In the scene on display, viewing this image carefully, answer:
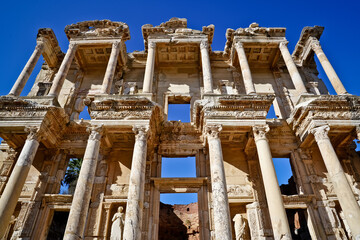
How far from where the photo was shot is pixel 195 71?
16109mm

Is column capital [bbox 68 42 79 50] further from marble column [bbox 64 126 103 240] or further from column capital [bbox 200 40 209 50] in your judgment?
column capital [bbox 200 40 209 50]

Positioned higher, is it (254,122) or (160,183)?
(254,122)

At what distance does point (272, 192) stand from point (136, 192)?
16.6 feet

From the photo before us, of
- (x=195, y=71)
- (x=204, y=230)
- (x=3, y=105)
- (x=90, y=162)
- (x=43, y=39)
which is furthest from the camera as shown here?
(x=195, y=71)

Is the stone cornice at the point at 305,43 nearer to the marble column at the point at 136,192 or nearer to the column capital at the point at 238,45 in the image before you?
the column capital at the point at 238,45

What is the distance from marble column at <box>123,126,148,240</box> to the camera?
7.98 meters

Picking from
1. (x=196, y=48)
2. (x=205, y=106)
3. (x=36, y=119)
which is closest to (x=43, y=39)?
(x=36, y=119)

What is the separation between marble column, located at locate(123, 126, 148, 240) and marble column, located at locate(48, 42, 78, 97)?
5.10 meters

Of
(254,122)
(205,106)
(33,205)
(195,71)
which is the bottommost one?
(33,205)

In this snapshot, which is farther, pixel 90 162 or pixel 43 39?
pixel 43 39

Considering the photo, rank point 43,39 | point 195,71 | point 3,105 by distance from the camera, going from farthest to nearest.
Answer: point 195,71 → point 43,39 → point 3,105

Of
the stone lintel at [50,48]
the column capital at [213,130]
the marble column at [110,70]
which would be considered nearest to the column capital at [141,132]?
the column capital at [213,130]

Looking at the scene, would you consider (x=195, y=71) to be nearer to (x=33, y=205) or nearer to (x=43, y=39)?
(x=43, y=39)

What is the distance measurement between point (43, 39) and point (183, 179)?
475 inches
